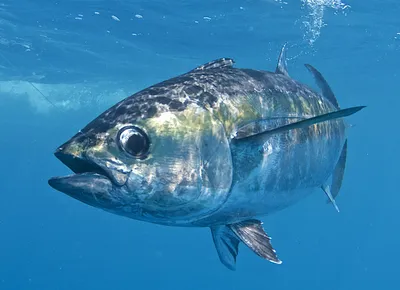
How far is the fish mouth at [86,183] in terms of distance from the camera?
2.39 m

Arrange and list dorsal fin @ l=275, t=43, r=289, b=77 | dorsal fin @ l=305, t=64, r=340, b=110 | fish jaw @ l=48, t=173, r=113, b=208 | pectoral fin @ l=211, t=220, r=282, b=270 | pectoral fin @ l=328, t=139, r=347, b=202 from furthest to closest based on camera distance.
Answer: pectoral fin @ l=328, t=139, r=347, b=202
dorsal fin @ l=305, t=64, r=340, b=110
dorsal fin @ l=275, t=43, r=289, b=77
pectoral fin @ l=211, t=220, r=282, b=270
fish jaw @ l=48, t=173, r=113, b=208

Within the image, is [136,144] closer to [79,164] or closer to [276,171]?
[79,164]

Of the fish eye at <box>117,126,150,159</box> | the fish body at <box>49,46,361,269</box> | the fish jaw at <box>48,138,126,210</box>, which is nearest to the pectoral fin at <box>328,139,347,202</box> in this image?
the fish body at <box>49,46,361,269</box>

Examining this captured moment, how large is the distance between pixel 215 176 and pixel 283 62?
7.59 feet

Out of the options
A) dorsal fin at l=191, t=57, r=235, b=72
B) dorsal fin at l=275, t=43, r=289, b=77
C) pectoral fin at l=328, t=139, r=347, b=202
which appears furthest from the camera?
pectoral fin at l=328, t=139, r=347, b=202

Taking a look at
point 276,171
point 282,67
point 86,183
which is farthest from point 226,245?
point 282,67

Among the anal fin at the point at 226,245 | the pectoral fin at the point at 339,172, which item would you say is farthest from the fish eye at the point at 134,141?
the pectoral fin at the point at 339,172

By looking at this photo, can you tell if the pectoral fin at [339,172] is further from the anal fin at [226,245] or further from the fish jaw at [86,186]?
the fish jaw at [86,186]

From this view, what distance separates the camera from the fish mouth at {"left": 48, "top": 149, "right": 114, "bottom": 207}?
7.85ft

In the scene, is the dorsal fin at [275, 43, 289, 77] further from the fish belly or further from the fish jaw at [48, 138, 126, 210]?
the fish jaw at [48, 138, 126, 210]

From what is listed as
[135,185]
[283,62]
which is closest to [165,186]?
[135,185]

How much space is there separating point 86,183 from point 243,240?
130 centimetres

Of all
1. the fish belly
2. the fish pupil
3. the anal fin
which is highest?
the fish pupil

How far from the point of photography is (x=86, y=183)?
2.40 meters
